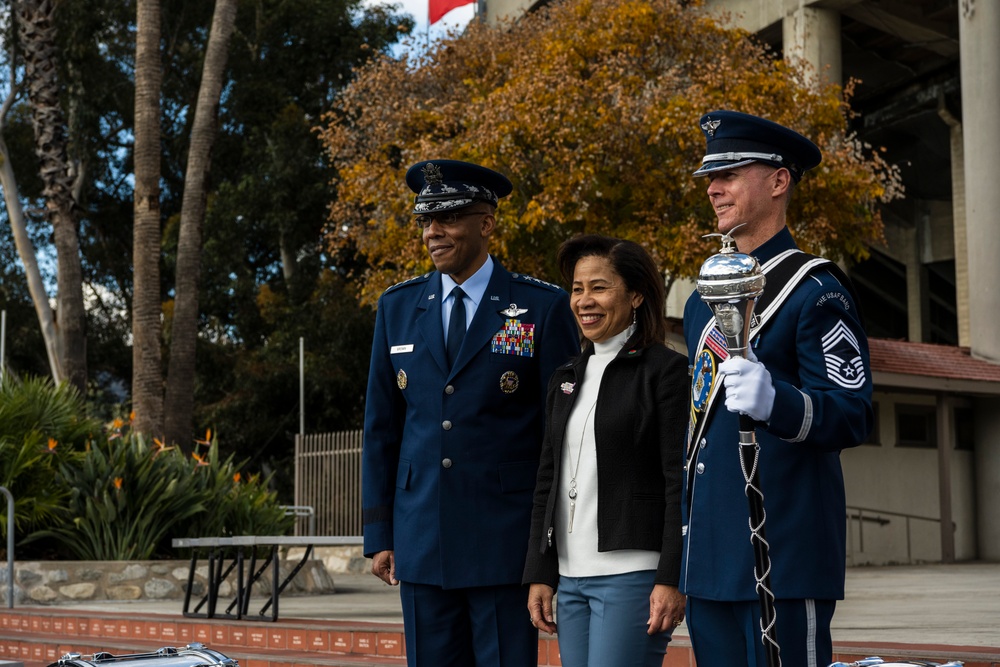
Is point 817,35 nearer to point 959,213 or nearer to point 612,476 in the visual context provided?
point 959,213

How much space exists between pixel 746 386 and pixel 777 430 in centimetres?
17

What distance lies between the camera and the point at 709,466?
2.98 metres

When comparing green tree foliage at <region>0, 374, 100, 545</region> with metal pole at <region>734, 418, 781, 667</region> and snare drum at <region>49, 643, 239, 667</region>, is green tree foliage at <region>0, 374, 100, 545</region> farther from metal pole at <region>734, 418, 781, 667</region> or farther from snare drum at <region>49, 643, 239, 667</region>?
metal pole at <region>734, 418, 781, 667</region>

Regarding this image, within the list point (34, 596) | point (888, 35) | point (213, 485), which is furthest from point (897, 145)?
point (34, 596)

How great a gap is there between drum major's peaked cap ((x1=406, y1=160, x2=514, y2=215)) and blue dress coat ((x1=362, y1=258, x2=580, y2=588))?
245 mm

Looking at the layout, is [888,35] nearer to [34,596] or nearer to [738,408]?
[34,596]

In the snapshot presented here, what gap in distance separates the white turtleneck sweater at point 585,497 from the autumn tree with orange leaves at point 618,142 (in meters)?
13.5

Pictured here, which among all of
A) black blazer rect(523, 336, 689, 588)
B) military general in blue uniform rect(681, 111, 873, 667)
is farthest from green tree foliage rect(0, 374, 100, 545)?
military general in blue uniform rect(681, 111, 873, 667)

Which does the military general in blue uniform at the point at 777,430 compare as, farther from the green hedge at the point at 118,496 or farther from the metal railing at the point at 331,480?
the metal railing at the point at 331,480

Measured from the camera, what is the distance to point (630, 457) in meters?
3.45

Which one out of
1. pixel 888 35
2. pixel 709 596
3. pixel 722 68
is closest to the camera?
pixel 709 596

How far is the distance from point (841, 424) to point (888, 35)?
28565mm

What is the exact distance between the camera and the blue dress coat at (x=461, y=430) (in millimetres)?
3830

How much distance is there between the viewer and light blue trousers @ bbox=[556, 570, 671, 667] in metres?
3.30
